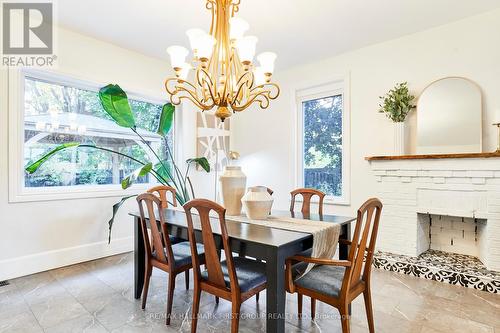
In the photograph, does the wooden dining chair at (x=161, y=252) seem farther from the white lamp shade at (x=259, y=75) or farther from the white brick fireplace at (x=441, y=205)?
the white brick fireplace at (x=441, y=205)

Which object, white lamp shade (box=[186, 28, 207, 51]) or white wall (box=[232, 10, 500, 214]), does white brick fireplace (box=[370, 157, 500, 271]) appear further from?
white lamp shade (box=[186, 28, 207, 51])

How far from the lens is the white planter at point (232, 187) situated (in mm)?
2307

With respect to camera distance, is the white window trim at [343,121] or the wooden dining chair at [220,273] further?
the white window trim at [343,121]

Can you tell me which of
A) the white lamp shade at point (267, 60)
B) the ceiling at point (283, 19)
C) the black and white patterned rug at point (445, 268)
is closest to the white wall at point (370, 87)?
the ceiling at point (283, 19)

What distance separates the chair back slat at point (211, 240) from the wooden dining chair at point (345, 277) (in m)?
0.38

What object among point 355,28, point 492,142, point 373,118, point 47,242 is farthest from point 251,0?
point 47,242

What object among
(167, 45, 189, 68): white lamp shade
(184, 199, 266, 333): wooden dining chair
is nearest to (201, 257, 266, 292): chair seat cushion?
(184, 199, 266, 333): wooden dining chair

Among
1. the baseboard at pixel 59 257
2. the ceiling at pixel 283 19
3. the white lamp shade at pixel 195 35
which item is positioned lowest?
the baseboard at pixel 59 257

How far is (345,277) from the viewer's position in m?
1.62

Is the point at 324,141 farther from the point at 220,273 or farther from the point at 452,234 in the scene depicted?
the point at 220,273

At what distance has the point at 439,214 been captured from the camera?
2.98m

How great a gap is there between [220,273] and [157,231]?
0.68 meters

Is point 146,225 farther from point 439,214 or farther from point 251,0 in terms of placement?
point 439,214

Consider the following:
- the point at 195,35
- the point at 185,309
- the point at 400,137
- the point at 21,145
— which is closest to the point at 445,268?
the point at 400,137
